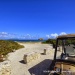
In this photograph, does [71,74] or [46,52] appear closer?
[71,74]

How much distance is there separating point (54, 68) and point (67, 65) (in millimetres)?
572

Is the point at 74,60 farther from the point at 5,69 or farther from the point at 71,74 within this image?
the point at 5,69

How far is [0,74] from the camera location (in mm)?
7098

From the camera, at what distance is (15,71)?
9.60m

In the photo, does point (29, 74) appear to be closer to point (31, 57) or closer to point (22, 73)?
point (22, 73)

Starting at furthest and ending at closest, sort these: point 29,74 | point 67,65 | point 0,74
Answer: point 29,74 < point 0,74 < point 67,65

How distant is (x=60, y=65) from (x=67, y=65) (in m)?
0.30

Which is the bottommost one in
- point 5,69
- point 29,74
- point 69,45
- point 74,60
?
point 29,74

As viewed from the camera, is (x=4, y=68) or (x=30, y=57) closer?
(x=4, y=68)

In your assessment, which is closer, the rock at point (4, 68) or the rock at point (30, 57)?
the rock at point (4, 68)

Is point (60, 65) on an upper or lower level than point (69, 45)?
lower

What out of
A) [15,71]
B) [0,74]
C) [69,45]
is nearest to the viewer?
[0,74]

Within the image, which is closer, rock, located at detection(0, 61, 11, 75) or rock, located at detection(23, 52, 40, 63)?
rock, located at detection(0, 61, 11, 75)

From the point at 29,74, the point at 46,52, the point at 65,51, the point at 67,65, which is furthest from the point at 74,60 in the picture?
the point at 46,52
